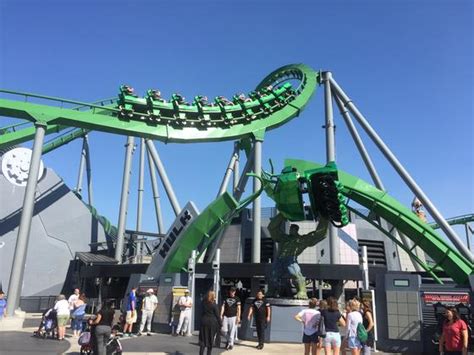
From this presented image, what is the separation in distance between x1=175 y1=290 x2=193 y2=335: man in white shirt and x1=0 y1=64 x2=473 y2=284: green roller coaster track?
419cm

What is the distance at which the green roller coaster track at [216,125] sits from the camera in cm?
1759

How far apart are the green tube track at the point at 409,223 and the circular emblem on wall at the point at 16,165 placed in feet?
83.3

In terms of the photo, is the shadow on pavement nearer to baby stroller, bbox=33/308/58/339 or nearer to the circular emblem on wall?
baby stroller, bbox=33/308/58/339

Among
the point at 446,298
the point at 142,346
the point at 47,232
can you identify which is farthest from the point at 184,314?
the point at 47,232

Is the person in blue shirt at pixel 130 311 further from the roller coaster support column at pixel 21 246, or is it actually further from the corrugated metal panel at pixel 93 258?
the corrugated metal panel at pixel 93 258

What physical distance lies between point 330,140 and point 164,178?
48.5 ft

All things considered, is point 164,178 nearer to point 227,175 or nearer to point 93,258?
point 227,175

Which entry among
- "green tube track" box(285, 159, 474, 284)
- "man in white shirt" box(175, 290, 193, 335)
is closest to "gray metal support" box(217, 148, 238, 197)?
"green tube track" box(285, 159, 474, 284)

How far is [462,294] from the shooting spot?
41.5 ft

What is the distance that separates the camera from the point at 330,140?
27.8 meters

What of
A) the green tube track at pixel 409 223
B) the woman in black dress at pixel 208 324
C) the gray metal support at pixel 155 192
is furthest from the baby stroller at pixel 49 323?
the gray metal support at pixel 155 192

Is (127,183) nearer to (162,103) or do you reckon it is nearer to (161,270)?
→ (162,103)

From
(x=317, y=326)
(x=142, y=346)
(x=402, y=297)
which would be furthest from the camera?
(x=402, y=297)

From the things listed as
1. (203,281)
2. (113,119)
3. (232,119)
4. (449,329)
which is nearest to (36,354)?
(449,329)
